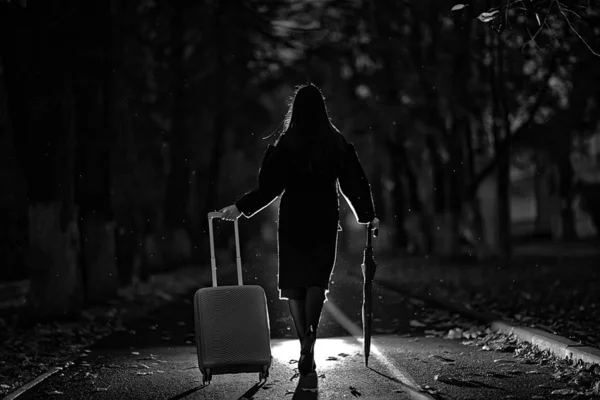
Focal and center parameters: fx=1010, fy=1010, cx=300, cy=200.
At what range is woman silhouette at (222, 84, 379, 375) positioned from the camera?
7.67 metres

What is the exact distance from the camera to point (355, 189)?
778 cm

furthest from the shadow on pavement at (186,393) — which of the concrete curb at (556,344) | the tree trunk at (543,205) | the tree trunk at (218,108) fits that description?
the tree trunk at (543,205)

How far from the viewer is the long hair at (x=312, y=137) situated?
7648 mm

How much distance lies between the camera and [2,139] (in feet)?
75.5

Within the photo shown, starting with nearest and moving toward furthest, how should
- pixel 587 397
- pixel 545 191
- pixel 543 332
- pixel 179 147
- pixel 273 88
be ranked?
pixel 587 397
pixel 543 332
pixel 273 88
pixel 179 147
pixel 545 191

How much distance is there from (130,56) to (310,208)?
435 inches

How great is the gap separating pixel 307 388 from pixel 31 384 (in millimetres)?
2219

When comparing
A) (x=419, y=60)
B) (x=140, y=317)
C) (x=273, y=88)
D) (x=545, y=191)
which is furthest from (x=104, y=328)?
(x=545, y=191)

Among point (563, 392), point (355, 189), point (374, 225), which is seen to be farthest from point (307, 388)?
point (563, 392)

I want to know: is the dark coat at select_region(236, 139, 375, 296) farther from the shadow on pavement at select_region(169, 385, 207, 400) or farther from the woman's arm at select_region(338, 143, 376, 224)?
the shadow on pavement at select_region(169, 385, 207, 400)

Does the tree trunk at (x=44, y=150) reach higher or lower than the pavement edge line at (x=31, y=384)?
higher

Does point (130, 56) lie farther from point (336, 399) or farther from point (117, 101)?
point (336, 399)

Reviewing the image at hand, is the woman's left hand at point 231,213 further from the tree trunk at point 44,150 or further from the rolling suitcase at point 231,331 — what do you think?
the tree trunk at point 44,150

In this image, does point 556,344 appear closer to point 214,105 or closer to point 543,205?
point 214,105
